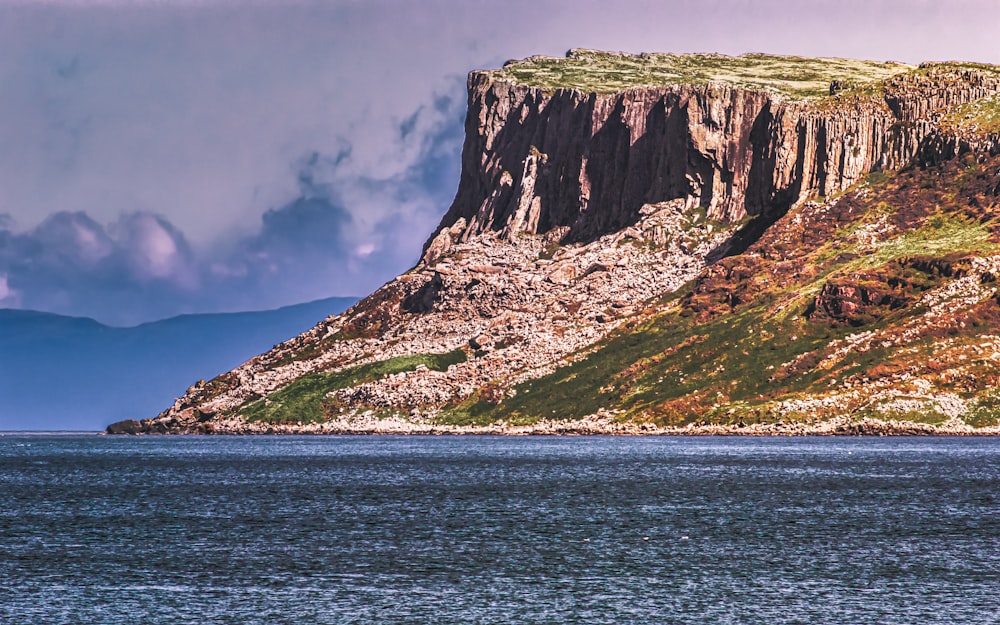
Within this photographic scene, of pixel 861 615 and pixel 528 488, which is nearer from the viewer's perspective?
pixel 861 615

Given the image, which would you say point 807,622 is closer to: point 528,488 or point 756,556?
point 756,556

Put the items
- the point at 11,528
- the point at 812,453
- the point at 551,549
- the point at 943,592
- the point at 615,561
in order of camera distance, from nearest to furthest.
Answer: the point at 943,592 < the point at 615,561 < the point at 551,549 < the point at 11,528 < the point at 812,453

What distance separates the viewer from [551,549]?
8306 cm

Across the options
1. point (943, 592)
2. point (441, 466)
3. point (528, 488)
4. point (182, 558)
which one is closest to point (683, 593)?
point (943, 592)

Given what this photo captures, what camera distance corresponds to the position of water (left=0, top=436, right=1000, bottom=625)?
61969mm

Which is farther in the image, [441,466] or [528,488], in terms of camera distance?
[441,466]

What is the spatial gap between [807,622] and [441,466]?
119379 millimetres

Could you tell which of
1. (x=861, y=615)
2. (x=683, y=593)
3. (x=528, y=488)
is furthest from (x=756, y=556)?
(x=528, y=488)

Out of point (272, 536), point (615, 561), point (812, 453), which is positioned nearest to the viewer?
point (615, 561)

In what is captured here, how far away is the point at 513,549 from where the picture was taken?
83.0 meters

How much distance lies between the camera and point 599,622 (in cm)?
5856

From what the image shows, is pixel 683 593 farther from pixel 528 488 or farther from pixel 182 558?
pixel 528 488

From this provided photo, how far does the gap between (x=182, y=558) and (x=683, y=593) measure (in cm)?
3296

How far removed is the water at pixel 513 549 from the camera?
203 feet
